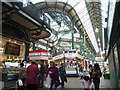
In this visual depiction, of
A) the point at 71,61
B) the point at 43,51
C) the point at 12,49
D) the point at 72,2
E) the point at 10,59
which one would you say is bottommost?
the point at 71,61

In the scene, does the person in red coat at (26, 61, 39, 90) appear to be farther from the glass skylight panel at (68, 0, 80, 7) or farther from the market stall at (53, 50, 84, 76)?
the glass skylight panel at (68, 0, 80, 7)

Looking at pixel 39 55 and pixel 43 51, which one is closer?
pixel 39 55

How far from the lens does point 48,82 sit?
5.20m

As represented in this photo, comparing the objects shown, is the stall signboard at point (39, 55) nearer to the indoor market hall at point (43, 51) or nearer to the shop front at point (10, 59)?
the indoor market hall at point (43, 51)

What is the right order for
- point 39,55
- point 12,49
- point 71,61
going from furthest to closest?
1. point 71,61
2. point 12,49
3. point 39,55

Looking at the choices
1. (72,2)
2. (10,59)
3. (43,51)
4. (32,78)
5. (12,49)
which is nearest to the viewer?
(32,78)

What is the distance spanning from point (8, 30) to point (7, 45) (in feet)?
4.39

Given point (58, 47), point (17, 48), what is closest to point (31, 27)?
point (17, 48)

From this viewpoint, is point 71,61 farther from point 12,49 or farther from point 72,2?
point 12,49

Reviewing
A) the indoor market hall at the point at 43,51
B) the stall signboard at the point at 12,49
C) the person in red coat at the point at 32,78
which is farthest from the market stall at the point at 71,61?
the person in red coat at the point at 32,78

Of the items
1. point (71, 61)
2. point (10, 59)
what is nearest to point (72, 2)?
point (71, 61)

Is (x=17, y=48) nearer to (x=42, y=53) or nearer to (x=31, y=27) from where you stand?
(x=31, y=27)

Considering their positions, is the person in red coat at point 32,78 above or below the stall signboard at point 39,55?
below

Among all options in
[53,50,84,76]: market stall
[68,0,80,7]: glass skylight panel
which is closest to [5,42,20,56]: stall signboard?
[53,50,84,76]: market stall
